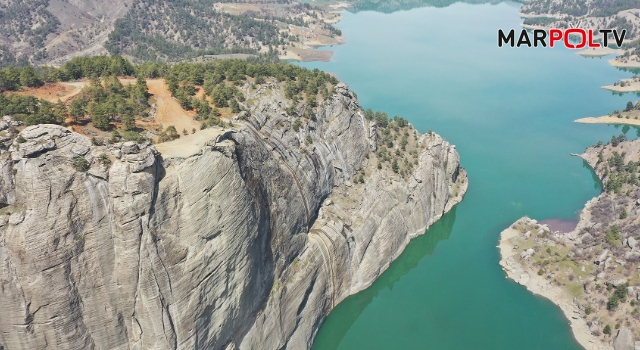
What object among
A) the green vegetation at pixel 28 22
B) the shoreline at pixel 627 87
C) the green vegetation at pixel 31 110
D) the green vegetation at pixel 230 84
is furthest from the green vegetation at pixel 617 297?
the green vegetation at pixel 28 22

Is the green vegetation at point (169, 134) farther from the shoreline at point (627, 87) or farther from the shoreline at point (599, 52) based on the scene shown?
the shoreline at point (599, 52)

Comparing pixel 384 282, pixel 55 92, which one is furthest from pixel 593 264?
pixel 55 92

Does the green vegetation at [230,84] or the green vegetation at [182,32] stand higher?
the green vegetation at [182,32]

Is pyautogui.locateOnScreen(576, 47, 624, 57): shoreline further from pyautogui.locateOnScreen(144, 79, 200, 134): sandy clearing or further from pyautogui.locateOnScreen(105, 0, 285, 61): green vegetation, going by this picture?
pyautogui.locateOnScreen(144, 79, 200, 134): sandy clearing

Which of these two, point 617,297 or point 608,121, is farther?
point 608,121

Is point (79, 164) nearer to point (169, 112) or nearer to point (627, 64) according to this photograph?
point (169, 112)

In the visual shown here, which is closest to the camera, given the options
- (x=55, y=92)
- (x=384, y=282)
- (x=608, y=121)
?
(x=55, y=92)

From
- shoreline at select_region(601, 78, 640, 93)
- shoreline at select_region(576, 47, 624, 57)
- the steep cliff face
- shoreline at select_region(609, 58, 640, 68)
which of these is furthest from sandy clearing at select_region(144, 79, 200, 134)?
shoreline at select_region(576, 47, 624, 57)
